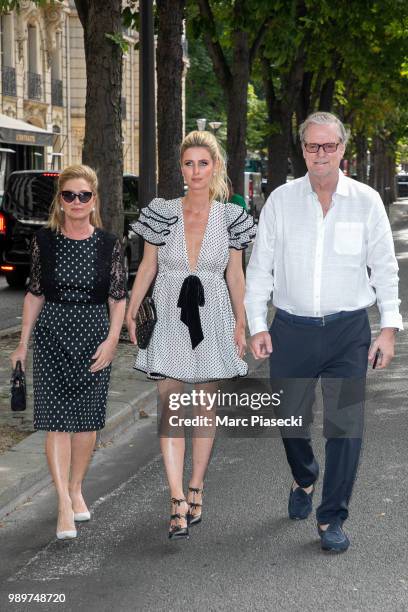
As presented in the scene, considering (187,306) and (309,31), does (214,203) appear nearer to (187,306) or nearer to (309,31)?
(187,306)

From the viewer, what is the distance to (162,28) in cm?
1449

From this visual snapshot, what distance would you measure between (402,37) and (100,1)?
62.4 feet

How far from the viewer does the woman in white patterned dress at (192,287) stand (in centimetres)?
533

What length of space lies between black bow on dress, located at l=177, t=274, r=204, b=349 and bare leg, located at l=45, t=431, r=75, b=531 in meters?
0.78

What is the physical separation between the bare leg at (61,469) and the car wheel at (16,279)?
13.4 metres

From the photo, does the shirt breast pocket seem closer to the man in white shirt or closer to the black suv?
the man in white shirt

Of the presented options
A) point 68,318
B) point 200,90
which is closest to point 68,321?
point 68,318

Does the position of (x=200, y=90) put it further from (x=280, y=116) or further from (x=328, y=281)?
(x=328, y=281)

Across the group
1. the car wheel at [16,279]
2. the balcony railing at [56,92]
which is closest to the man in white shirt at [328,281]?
the car wheel at [16,279]

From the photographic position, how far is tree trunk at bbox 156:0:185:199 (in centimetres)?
1423

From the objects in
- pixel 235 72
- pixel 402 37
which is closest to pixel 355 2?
pixel 235 72

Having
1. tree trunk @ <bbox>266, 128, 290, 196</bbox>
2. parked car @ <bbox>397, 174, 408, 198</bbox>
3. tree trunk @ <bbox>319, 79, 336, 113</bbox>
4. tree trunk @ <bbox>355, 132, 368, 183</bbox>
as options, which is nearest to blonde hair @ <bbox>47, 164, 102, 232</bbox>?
tree trunk @ <bbox>266, 128, 290, 196</bbox>

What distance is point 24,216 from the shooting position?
712 inches

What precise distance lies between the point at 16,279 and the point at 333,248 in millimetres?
14361
